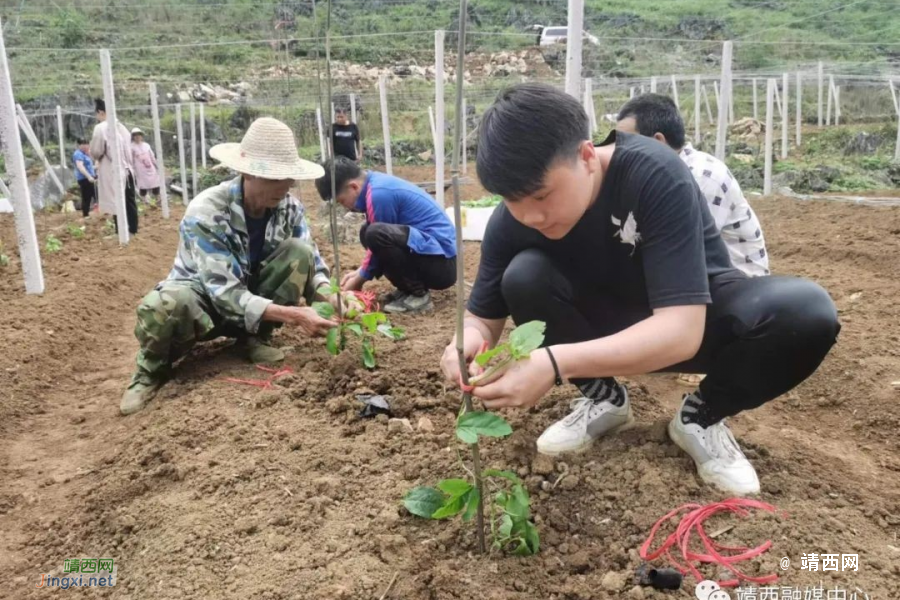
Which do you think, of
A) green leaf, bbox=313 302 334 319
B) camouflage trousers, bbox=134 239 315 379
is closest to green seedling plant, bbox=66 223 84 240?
camouflage trousers, bbox=134 239 315 379

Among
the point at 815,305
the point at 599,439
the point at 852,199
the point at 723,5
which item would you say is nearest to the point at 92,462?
the point at 599,439

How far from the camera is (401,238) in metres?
4.15

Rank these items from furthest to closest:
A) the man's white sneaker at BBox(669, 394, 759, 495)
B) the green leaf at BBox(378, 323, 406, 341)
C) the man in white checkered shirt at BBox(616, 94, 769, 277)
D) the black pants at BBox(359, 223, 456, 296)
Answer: the black pants at BBox(359, 223, 456, 296) < the green leaf at BBox(378, 323, 406, 341) < the man in white checkered shirt at BBox(616, 94, 769, 277) < the man's white sneaker at BBox(669, 394, 759, 495)

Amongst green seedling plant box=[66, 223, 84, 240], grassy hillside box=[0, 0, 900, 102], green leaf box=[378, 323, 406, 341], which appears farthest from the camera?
grassy hillside box=[0, 0, 900, 102]

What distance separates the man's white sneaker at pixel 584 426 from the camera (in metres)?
1.98

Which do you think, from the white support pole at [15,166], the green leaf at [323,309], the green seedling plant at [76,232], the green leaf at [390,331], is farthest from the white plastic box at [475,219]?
the green seedling plant at [76,232]

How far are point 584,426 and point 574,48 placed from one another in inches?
76.4

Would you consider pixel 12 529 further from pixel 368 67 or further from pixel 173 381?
pixel 368 67

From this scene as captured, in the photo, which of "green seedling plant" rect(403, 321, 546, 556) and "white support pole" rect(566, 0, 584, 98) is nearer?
"green seedling plant" rect(403, 321, 546, 556)

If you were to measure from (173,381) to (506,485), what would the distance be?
179 cm

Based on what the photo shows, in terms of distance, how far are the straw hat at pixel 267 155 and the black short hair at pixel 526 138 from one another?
60.0 inches

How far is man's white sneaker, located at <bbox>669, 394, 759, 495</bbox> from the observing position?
5.80 ft

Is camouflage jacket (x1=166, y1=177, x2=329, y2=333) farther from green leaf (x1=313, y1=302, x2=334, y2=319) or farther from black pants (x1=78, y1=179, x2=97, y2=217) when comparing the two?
black pants (x1=78, y1=179, x2=97, y2=217)

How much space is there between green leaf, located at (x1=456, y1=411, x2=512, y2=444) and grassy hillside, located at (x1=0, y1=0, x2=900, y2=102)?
21.5 metres
